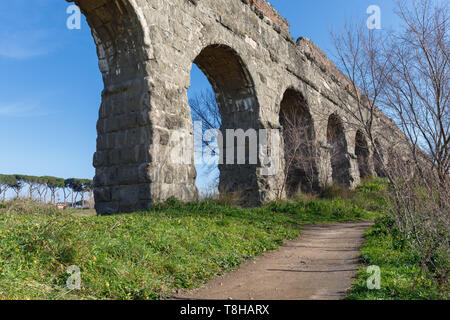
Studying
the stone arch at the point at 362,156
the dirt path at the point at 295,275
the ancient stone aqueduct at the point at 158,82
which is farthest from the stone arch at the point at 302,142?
the stone arch at the point at 362,156

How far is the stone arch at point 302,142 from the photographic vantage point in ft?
39.0

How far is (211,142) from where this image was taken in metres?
18.9

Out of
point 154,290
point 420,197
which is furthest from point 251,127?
point 154,290

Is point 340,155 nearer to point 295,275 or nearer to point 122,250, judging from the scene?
point 295,275

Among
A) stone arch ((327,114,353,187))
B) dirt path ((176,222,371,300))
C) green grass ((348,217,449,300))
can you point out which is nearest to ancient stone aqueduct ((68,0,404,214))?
dirt path ((176,222,371,300))

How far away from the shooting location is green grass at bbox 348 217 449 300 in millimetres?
2824

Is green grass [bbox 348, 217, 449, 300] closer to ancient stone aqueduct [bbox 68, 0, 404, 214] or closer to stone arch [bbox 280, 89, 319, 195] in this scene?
ancient stone aqueduct [bbox 68, 0, 404, 214]

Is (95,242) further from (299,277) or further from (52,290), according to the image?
(299,277)

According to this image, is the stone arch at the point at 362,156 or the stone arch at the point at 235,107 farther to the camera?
the stone arch at the point at 362,156

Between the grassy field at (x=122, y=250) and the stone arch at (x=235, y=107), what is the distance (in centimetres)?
341

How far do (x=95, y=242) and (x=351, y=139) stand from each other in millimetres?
14261

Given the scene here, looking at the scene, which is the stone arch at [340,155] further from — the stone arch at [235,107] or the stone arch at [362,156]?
the stone arch at [235,107]

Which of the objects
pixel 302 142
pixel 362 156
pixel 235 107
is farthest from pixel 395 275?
pixel 362 156

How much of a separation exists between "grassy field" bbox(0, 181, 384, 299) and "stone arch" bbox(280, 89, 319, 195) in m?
6.37
